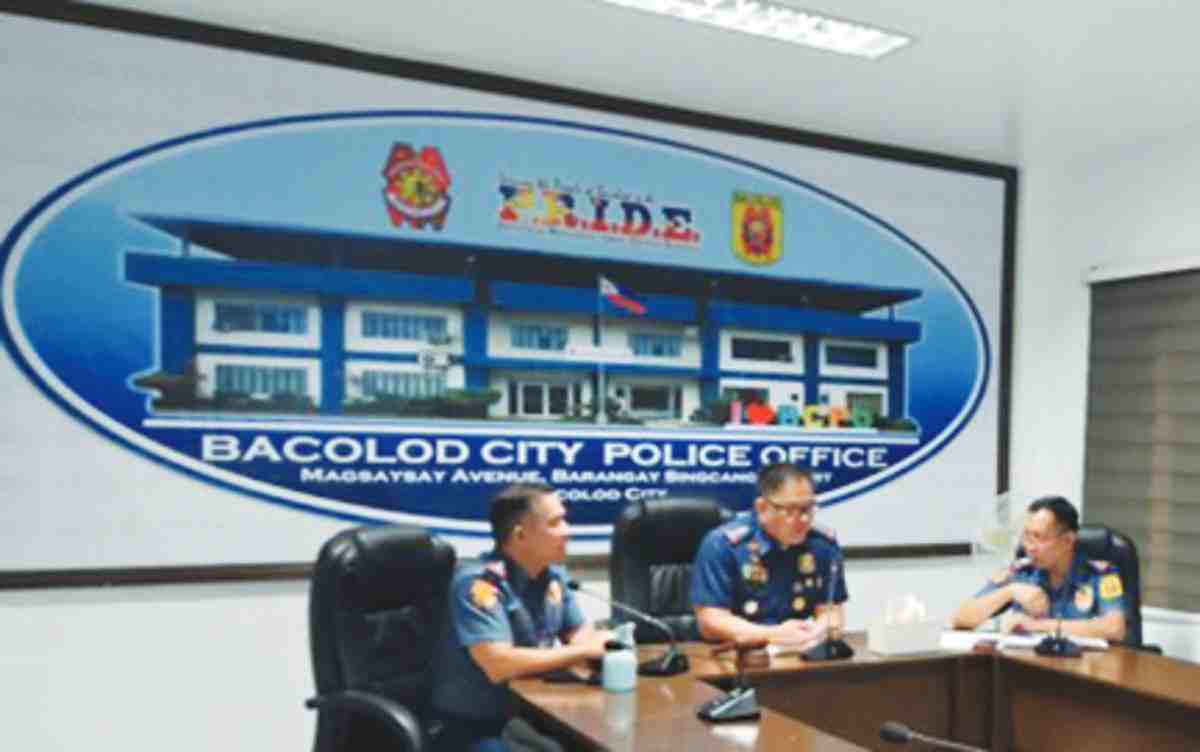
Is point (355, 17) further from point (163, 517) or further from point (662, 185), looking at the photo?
point (163, 517)

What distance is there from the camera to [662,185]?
3709mm

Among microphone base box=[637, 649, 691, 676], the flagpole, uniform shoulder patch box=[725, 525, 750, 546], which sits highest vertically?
the flagpole

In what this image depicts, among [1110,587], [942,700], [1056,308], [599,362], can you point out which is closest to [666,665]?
[942,700]

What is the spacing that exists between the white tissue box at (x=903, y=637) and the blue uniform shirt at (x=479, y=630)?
959 millimetres

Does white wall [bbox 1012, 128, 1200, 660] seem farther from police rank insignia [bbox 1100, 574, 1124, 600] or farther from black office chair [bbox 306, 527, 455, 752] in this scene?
black office chair [bbox 306, 527, 455, 752]

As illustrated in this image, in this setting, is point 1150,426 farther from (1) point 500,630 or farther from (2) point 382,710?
(2) point 382,710

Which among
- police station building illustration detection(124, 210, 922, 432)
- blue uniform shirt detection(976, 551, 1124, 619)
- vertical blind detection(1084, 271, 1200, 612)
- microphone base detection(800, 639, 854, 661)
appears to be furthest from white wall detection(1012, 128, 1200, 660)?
microphone base detection(800, 639, 854, 661)

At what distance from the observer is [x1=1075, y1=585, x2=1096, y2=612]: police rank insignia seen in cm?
322

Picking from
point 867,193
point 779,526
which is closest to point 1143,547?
point 867,193

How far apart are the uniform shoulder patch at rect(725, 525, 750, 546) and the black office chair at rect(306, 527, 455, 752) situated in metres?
0.87

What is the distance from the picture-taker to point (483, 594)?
2371 mm

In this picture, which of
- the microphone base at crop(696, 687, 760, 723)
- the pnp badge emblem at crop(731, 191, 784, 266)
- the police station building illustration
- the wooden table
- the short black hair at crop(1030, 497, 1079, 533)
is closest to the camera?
the microphone base at crop(696, 687, 760, 723)

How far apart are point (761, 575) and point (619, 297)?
1.14 m

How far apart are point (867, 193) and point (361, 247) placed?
2041mm
